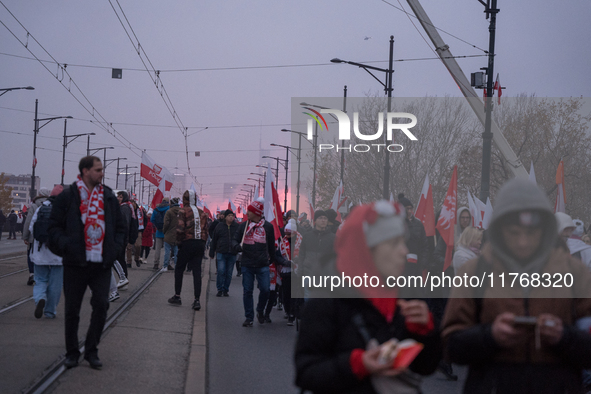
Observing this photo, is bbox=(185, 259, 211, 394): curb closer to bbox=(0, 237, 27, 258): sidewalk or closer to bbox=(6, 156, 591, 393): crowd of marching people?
bbox=(6, 156, 591, 393): crowd of marching people

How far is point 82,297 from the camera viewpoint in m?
5.76

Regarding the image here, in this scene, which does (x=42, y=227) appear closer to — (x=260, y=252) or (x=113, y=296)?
(x=260, y=252)

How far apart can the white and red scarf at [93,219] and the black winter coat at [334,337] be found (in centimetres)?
364

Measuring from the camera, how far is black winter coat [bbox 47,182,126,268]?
562 centimetres

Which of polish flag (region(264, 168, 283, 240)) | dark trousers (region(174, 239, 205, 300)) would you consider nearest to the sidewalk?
dark trousers (region(174, 239, 205, 300))

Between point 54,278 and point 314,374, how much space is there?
22.5 ft

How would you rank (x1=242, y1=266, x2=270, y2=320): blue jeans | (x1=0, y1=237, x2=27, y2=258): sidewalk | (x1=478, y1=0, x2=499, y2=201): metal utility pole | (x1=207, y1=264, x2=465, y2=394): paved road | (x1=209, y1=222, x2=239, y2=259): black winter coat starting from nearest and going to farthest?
(x1=207, y1=264, x2=465, y2=394): paved road
(x1=242, y1=266, x2=270, y2=320): blue jeans
(x1=209, y1=222, x2=239, y2=259): black winter coat
(x1=478, y1=0, x2=499, y2=201): metal utility pole
(x1=0, y1=237, x2=27, y2=258): sidewalk

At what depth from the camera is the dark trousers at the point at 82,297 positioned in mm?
5699

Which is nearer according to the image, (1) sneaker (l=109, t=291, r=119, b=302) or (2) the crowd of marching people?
(2) the crowd of marching people

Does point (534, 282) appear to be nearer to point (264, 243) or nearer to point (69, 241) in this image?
point (69, 241)

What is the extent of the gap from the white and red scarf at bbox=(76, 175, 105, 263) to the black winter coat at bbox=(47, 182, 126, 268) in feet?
0.10

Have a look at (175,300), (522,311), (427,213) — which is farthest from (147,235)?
(522,311)

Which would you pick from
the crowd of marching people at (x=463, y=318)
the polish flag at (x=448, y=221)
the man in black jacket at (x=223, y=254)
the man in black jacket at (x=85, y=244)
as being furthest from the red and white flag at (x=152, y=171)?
the crowd of marching people at (x=463, y=318)

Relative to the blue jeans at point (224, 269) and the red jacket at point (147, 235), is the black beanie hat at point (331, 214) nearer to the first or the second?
the blue jeans at point (224, 269)
